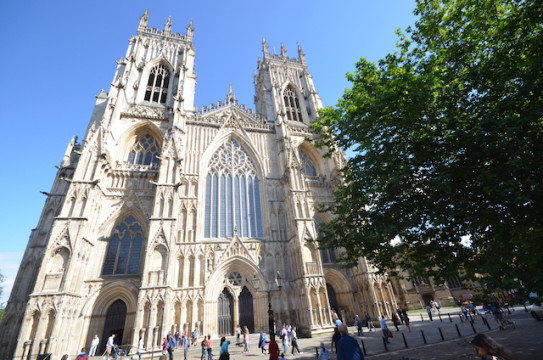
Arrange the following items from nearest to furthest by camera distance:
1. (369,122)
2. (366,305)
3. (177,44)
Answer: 1. (369,122)
2. (366,305)
3. (177,44)

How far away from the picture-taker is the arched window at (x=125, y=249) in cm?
1702

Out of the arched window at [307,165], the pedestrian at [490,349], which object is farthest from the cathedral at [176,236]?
the pedestrian at [490,349]

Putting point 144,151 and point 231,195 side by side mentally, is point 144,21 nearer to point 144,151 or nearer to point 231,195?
point 144,151

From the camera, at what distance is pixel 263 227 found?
20.6 metres

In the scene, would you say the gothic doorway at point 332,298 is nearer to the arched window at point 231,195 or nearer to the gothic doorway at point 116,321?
the arched window at point 231,195

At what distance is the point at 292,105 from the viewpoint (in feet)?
104

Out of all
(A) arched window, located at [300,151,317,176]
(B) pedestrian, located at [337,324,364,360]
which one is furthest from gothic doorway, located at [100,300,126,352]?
(A) arched window, located at [300,151,317,176]

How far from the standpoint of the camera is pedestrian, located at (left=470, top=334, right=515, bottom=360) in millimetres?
2551

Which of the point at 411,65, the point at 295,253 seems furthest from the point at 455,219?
the point at 295,253

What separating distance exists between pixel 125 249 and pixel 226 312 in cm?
856

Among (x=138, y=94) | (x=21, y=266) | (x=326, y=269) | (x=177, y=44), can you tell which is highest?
(x=177, y=44)

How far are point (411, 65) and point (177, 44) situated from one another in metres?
31.2

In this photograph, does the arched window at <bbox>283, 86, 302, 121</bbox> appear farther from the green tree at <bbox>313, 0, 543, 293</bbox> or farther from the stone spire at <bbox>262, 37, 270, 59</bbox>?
the green tree at <bbox>313, 0, 543, 293</bbox>

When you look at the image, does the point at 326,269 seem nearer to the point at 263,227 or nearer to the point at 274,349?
the point at 263,227
